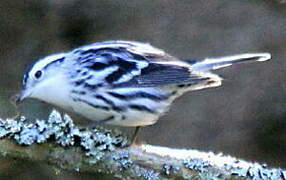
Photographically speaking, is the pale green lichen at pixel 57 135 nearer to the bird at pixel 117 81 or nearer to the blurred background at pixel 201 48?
the bird at pixel 117 81

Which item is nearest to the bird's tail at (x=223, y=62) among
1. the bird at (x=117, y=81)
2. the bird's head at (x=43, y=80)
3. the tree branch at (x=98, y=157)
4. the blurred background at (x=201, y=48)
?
the bird at (x=117, y=81)

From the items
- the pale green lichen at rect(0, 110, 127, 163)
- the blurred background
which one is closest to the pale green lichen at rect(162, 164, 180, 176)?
the pale green lichen at rect(0, 110, 127, 163)

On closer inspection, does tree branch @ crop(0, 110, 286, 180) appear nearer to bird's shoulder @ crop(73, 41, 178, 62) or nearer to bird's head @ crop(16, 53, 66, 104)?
bird's head @ crop(16, 53, 66, 104)

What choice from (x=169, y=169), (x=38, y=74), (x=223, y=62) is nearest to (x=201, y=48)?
(x=223, y=62)

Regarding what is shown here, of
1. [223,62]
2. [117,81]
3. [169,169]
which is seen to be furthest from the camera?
[223,62]

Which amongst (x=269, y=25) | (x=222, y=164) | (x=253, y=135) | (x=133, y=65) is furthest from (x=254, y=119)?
(x=222, y=164)

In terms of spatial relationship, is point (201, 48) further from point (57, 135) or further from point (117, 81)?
point (57, 135)

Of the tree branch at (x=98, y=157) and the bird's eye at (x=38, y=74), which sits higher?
the bird's eye at (x=38, y=74)
